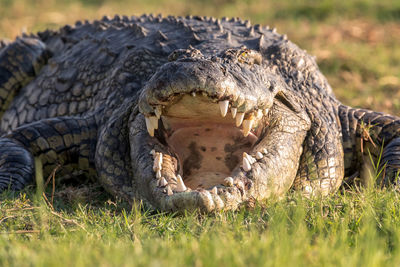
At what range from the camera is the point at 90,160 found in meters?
4.38

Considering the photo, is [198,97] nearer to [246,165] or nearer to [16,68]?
[246,165]

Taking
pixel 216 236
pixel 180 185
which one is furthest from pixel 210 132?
pixel 216 236

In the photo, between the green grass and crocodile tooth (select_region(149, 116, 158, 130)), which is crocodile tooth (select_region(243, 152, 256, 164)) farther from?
crocodile tooth (select_region(149, 116, 158, 130))

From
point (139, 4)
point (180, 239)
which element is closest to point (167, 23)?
point (180, 239)

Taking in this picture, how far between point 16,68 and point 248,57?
299 centimetres

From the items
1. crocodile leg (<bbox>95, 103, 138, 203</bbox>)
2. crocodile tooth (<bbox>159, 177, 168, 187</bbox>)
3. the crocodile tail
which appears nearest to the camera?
crocodile tooth (<bbox>159, 177, 168, 187</bbox>)

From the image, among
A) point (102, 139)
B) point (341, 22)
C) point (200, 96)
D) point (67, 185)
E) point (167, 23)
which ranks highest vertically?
point (341, 22)

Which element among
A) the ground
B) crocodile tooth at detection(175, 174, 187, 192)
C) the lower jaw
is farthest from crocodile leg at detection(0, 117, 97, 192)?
crocodile tooth at detection(175, 174, 187, 192)

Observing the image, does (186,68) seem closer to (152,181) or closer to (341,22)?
(152,181)

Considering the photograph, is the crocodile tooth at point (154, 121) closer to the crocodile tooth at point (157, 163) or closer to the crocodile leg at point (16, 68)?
the crocodile tooth at point (157, 163)

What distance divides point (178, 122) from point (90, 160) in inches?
37.8

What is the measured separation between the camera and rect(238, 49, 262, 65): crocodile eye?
3.56 m

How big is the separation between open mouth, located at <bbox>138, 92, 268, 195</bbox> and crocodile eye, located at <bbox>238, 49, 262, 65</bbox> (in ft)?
1.02

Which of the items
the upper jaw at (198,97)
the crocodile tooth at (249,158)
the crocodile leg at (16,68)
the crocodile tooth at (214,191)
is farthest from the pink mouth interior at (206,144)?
the crocodile leg at (16,68)
